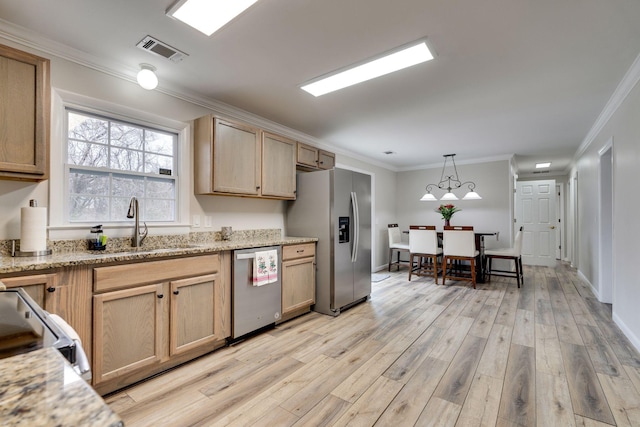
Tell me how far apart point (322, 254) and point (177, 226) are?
5.21 feet

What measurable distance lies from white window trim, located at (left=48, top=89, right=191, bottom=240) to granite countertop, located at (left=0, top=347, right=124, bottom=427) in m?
2.05

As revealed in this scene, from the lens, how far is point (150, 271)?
6.93 feet

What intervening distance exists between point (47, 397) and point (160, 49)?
2.43m

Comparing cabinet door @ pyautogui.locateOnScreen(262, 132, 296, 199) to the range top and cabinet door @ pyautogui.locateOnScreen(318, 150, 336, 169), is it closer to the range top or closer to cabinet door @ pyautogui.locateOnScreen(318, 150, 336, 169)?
cabinet door @ pyautogui.locateOnScreen(318, 150, 336, 169)

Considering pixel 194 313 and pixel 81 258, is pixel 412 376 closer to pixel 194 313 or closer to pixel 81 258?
pixel 194 313

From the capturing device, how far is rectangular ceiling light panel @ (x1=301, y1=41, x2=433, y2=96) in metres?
2.23

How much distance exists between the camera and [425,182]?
6766 millimetres

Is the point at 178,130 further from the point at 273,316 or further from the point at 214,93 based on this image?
the point at 273,316

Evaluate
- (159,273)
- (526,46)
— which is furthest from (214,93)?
(526,46)

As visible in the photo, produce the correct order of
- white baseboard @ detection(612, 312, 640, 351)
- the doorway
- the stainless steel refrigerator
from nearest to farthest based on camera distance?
white baseboard @ detection(612, 312, 640, 351) < the stainless steel refrigerator < the doorway

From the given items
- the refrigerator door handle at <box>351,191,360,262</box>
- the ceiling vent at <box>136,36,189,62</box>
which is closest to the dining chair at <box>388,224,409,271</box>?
the refrigerator door handle at <box>351,191,360,262</box>

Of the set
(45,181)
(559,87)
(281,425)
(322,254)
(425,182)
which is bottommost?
(281,425)

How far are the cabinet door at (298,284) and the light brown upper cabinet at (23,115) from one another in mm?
2096

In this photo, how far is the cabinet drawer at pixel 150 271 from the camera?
1.90 metres
